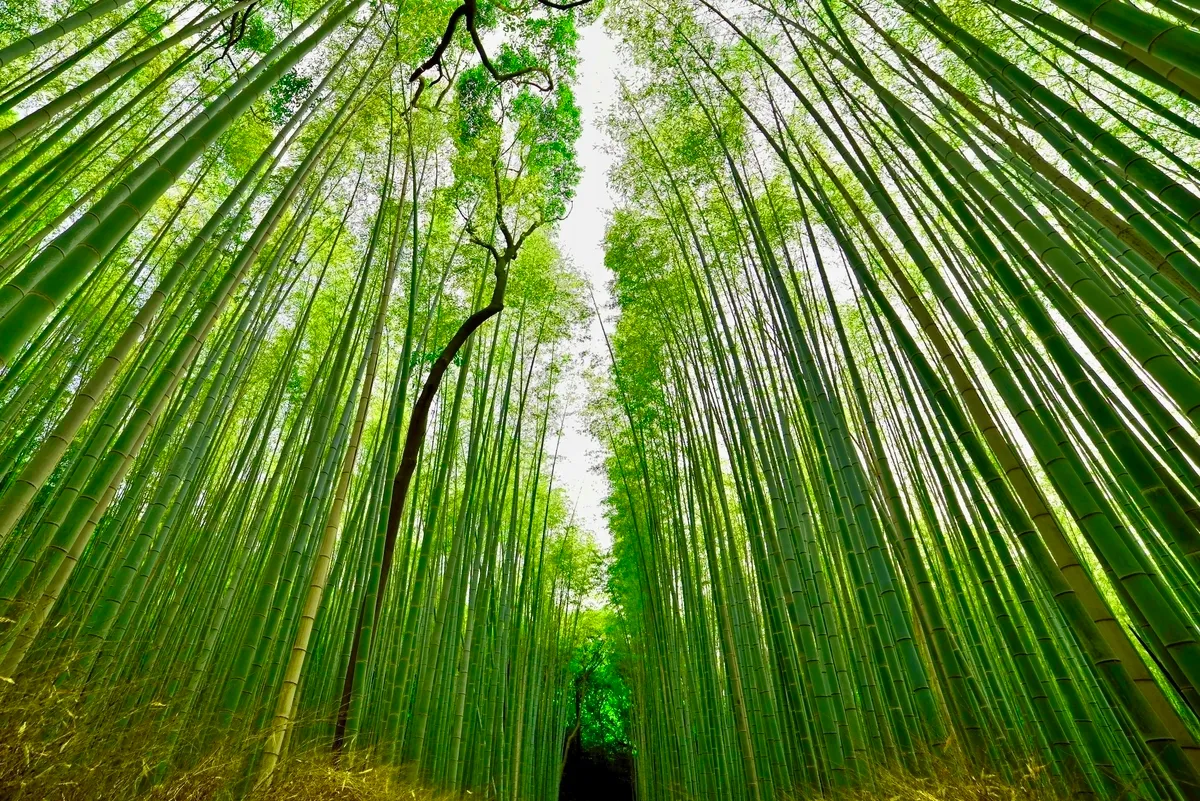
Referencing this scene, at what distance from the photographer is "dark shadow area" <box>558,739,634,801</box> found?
36.7ft

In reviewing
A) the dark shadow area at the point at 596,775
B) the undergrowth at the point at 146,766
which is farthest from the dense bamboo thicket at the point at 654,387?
the dark shadow area at the point at 596,775

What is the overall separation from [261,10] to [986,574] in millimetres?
4996

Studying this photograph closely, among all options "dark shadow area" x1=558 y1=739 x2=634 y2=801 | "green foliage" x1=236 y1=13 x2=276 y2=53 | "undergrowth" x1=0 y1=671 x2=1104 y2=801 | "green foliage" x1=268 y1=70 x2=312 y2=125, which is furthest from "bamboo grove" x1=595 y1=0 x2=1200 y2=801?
"dark shadow area" x1=558 y1=739 x2=634 y2=801

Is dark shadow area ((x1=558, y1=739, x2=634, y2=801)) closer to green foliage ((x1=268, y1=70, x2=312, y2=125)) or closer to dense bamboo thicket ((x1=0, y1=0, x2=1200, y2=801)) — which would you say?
dense bamboo thicket ((x1=0, y1=0, x2=1200, y2=801))

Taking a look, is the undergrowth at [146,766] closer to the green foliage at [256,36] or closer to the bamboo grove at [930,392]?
the bamboo grove at [930,392]

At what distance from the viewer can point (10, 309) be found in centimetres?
113

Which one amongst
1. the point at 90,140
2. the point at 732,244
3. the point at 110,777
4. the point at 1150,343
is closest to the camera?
the point at 1150,343

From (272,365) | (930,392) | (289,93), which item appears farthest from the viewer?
(272,365)

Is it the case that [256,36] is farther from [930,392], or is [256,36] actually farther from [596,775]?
[596,775]

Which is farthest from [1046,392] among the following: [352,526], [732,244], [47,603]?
[352,526]

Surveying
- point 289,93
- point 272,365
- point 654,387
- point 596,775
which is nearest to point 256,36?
point 289,93

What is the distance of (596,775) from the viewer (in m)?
11.5

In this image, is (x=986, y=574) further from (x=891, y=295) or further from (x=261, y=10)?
(x=261, y=10)

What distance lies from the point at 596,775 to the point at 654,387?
1004 centimetres
